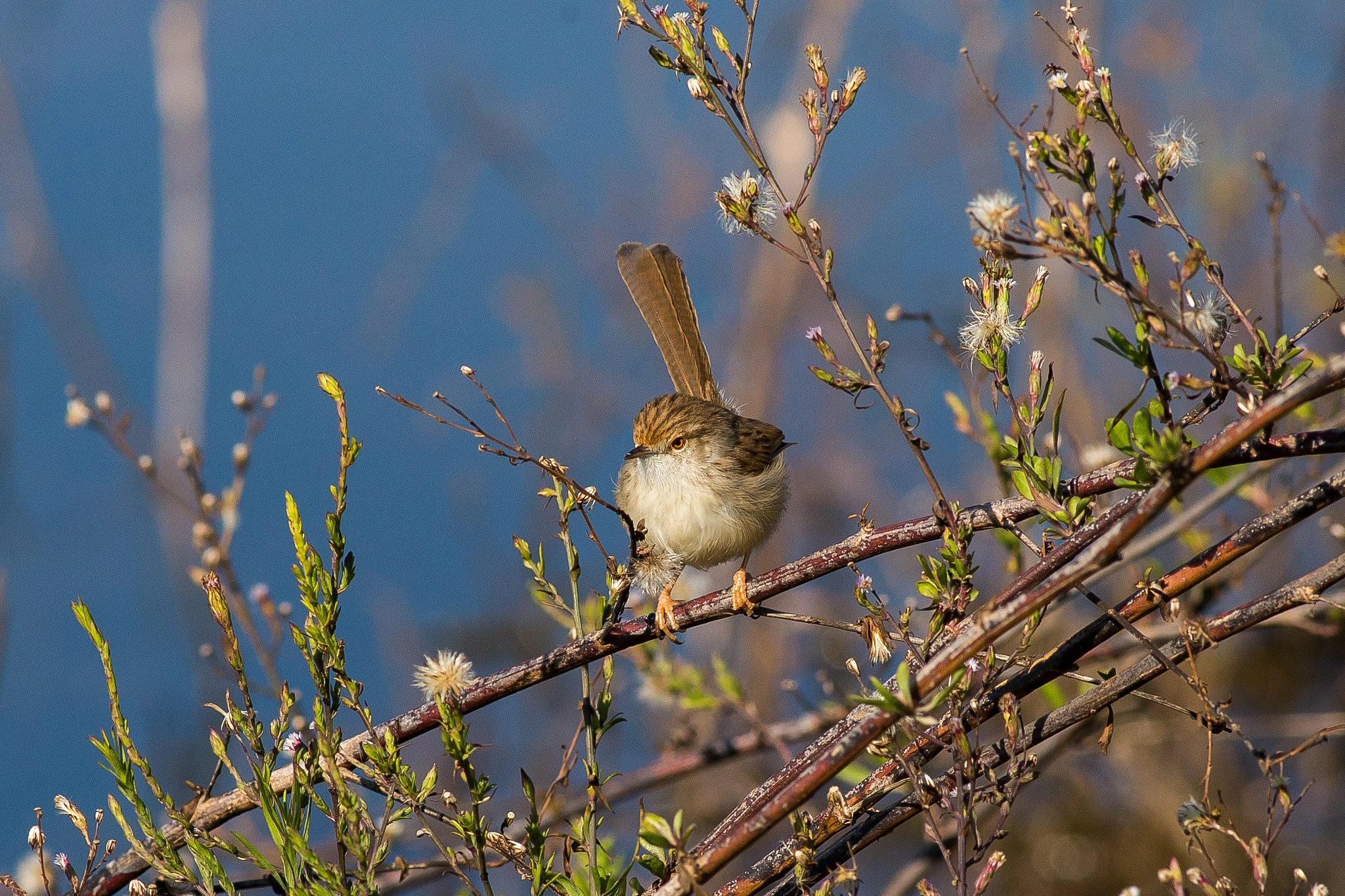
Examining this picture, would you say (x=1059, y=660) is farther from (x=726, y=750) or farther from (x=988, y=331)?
(x=726, y=750)

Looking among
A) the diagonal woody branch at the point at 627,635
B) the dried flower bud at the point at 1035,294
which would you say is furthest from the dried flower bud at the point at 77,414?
the dried flower bud at the point at 1035,294

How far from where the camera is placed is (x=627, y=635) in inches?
82.4

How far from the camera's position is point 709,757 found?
3328 millimetres

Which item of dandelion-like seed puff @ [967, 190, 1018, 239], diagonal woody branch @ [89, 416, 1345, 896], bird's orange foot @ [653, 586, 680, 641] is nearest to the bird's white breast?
bird's orange foot @ [653, 586, 680, 641]

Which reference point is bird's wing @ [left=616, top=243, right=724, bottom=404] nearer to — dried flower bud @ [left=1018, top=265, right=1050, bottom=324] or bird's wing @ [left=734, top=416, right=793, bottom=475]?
bird's wing @ [left=734, top=416, right=793, bottom=475]

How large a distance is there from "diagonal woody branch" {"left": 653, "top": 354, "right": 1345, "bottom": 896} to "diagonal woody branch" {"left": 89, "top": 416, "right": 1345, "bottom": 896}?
0.89 feet

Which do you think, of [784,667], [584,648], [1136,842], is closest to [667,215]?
[784,667]

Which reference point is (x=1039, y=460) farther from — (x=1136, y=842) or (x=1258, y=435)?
(x=1136, y=842)

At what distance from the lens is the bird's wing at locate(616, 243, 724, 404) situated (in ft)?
12.9

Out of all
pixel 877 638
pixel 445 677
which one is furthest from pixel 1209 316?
pixel 445 677

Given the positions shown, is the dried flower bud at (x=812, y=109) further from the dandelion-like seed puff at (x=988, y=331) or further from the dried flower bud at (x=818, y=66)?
the dandelion-like seed puff at (x=988, y=331)

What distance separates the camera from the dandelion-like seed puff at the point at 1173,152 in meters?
1.80

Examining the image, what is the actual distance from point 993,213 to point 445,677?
1.19 metres

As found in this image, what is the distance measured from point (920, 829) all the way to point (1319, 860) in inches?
81.5
